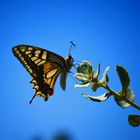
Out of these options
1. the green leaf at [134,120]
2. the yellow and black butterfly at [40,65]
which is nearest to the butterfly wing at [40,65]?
the yellow and black butterfly at [40,65]

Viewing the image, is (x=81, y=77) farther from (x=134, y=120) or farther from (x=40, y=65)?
(x=40, y=65)

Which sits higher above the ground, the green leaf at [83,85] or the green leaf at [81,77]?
the green leaf at [81,77]

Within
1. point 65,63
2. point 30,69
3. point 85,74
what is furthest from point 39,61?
point 85,74

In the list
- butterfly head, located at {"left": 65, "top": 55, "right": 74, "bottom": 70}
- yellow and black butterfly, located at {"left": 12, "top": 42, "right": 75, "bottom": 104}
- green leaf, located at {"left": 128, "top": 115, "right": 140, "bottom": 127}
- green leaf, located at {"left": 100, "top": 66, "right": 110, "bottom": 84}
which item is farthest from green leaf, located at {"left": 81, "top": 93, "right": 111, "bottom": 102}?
yellow and black butterfly, located at {"left": 12, "top": 42, "right": 75, "bottom": 104}

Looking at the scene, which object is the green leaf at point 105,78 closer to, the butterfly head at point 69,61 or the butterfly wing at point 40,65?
the butterfly head at point 69,61

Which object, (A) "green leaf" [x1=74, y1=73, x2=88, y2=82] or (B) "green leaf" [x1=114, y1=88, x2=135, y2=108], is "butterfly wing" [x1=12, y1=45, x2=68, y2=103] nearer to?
(A) "green leaf" [x1=74, y1=73, x2=88, y2=82]

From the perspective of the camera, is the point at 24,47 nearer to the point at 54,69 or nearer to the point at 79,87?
the point at 54,69
